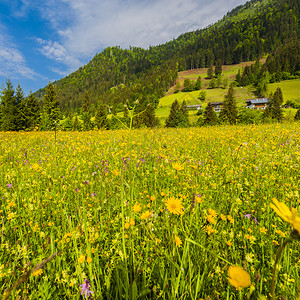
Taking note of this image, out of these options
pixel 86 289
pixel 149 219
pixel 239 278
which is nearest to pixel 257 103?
pixel 149 219

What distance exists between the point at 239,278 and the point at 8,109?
38600 mm

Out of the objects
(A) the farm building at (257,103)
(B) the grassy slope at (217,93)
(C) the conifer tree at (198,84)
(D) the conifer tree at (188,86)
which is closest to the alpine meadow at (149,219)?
(B) the grassy slope at (217,93)

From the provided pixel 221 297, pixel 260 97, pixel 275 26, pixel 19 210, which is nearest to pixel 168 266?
pixel 221 297

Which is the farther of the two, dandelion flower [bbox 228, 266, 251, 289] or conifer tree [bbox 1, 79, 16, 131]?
conifer tree [bbox 1, 79, 16, 131]

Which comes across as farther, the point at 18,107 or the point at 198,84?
the point at 198,84

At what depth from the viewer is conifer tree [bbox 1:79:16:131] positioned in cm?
2881

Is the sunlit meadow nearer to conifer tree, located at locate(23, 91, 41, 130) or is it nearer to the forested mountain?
conifer tree, located at locate(23, 91, 41, 130)

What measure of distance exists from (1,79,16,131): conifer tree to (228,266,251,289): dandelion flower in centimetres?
3685

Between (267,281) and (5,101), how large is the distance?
3972cm

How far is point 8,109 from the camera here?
29.4m

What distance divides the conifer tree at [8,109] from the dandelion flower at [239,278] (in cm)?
3685

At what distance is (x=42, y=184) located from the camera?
272 centimetres

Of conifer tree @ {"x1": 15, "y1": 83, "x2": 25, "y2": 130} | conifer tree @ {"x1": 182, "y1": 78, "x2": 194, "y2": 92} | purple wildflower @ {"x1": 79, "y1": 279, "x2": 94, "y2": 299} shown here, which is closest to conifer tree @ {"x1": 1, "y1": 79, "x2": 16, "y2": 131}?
conifer tree @ {"x1": 15, "y1": 83, "x2": 25, "y2": 130}

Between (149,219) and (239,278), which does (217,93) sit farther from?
(239,278)
